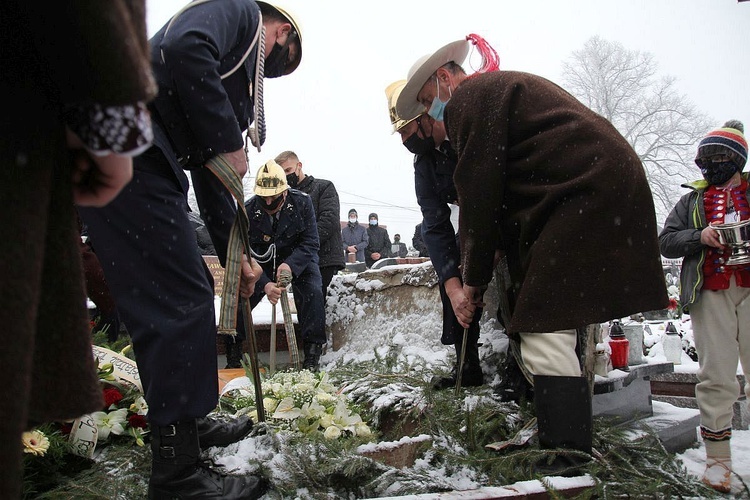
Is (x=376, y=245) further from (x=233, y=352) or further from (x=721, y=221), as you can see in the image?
(x=721, y=221)

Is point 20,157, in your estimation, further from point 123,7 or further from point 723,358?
point 723,358

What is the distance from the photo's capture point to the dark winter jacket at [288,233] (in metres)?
5.24

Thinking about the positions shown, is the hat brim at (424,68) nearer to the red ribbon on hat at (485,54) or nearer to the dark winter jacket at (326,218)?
the red ribbon on hat at (485,54)

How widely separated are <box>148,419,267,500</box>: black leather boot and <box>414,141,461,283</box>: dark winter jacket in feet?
6.05

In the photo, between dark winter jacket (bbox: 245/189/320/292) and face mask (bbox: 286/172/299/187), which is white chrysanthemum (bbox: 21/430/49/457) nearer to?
dark winter jacket (bbox: 245/189/320/292)

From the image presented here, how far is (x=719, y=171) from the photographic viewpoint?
3.38m

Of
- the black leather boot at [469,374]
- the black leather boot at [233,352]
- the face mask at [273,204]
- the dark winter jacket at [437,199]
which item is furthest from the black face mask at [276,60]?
the black leather boot at [233,352]

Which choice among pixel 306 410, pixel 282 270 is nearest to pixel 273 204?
pixel 282 270

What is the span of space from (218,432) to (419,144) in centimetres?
195

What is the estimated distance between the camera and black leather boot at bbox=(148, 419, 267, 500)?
193 centimetres

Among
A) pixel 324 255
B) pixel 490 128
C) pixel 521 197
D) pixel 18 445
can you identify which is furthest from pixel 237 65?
pixel 324 255

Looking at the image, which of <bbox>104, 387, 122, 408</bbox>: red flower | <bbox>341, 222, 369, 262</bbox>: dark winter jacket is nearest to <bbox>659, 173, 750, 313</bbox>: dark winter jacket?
<bbox>104, 387, 122, 408</bbox>: red flower

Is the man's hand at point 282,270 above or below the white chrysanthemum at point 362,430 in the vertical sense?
above

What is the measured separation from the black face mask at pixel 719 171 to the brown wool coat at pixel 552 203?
1294 mm
